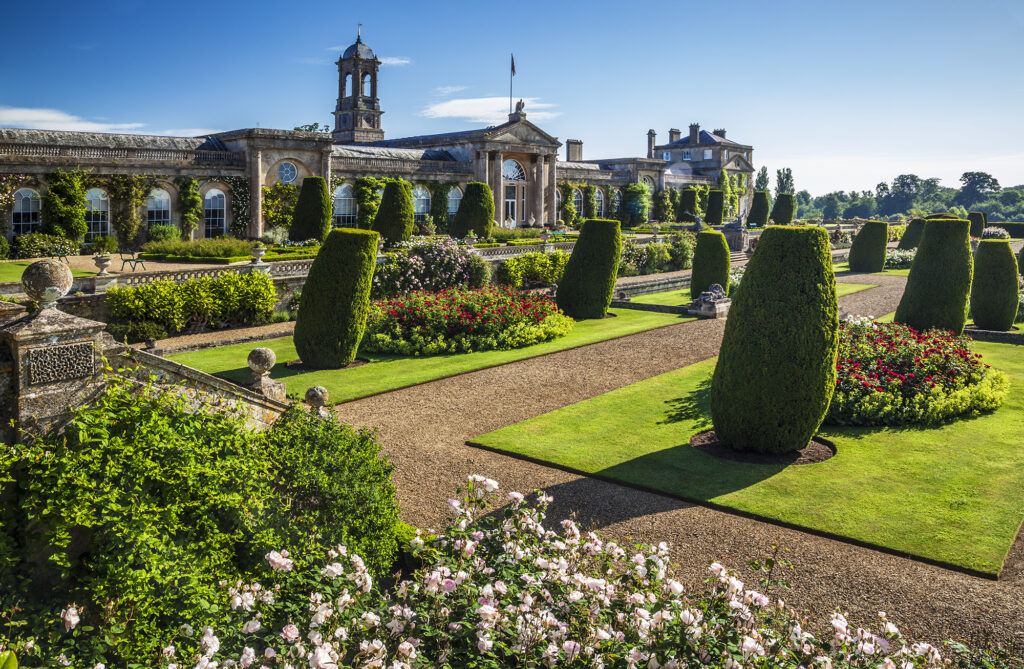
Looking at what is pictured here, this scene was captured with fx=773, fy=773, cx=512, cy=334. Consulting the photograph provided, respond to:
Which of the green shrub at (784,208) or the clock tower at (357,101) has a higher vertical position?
the clock tower at (357,101)

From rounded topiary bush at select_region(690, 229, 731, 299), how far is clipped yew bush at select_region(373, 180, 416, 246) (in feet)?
40.0

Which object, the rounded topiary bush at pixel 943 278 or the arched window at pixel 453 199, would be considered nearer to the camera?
the rounded topiary bush at pixel 943 278

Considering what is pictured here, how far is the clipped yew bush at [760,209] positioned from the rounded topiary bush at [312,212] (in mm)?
39421

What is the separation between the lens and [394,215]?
32.4 meters

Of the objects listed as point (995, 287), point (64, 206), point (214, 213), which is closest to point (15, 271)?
point (64, 206)

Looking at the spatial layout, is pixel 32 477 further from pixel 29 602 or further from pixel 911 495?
pixel 911 495

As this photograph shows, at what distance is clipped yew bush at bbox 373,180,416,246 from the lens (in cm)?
3231

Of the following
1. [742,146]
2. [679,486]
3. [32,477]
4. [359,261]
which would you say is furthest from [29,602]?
[742,146]

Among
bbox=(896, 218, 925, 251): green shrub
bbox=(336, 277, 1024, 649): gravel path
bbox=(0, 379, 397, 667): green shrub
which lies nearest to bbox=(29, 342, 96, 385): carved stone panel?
bbox=(0, 379, 397, 667): green shrub

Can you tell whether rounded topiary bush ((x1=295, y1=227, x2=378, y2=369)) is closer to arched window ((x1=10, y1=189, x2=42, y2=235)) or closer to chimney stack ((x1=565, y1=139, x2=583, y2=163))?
arched window ((x1=10, y1=189, x2=42, y2=235))

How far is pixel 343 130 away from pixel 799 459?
50.6m

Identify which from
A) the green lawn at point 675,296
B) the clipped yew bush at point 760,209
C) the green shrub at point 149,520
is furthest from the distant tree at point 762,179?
the green shrub at point 149,520

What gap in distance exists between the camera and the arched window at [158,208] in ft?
102

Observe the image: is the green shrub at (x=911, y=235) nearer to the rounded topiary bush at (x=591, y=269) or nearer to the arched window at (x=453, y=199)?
the arched window at (x=453, y=199)
